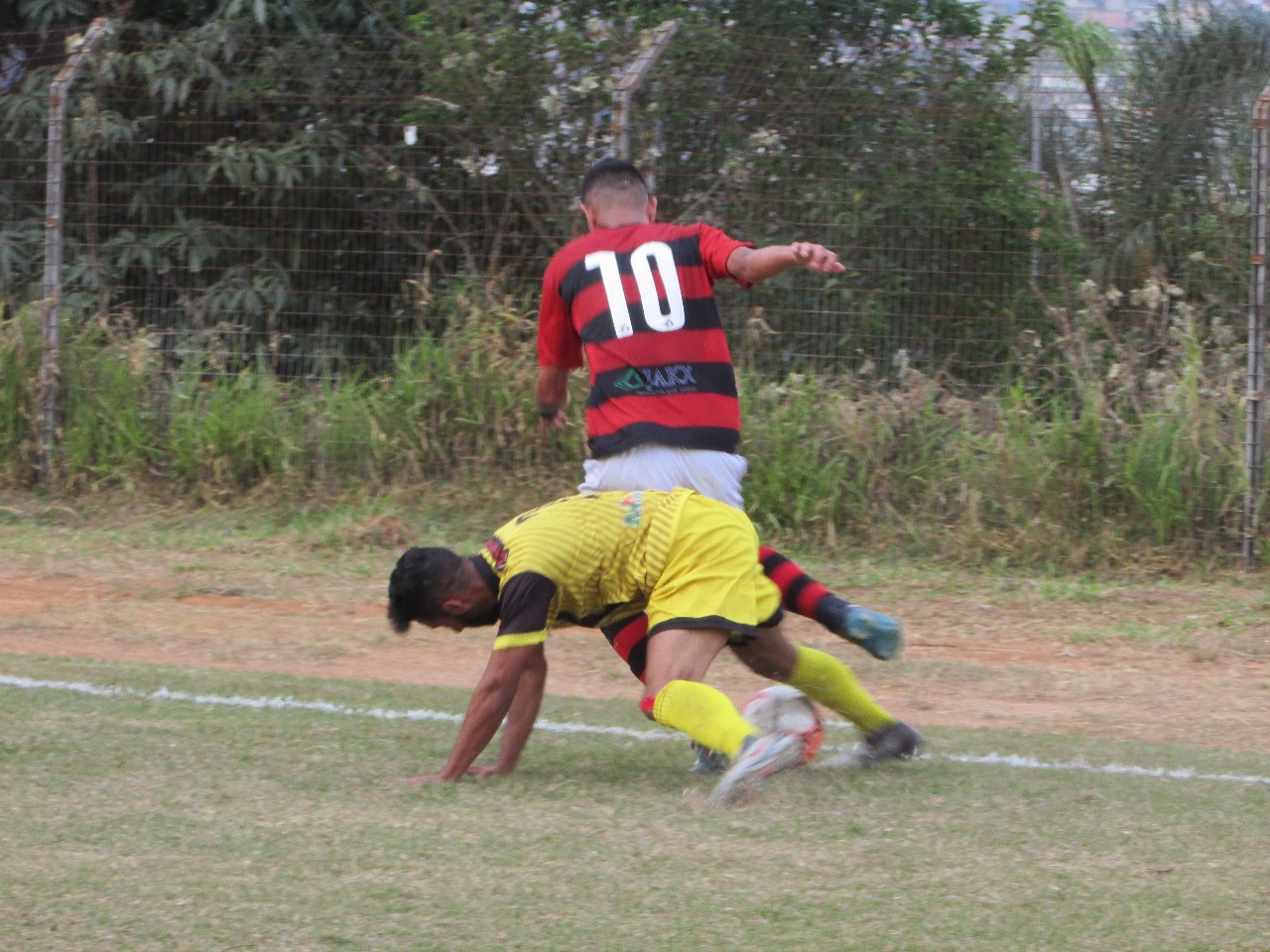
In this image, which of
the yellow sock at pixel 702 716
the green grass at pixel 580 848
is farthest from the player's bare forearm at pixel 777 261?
the green grass at pixel 580 848

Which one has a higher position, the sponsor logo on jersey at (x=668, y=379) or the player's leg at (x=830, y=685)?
the sponsor logo on jersey at (x=668, y=379)

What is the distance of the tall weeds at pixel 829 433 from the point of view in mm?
8703

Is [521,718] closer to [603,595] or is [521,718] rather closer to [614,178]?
[603,595]

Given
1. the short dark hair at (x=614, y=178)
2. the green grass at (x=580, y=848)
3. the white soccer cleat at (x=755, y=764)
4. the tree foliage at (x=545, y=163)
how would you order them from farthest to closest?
the tree foliage at (x=545, y=163)
the short dark hair at (x=614, y=178)
the white soccer cleat at (x=755, y=764)
the green grass at (x=580, y=848)

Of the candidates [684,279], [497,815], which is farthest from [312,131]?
[497,815]

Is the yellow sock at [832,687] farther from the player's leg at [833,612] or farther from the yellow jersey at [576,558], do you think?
the yellow jersey at [576,558]

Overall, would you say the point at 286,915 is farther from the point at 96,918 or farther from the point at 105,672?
the point at 105,672

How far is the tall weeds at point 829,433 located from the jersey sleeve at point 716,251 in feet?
13.6

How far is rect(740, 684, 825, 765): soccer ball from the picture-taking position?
4484mm

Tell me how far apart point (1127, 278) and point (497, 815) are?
642 cm

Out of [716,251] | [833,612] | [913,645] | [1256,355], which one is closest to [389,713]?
[833,612]

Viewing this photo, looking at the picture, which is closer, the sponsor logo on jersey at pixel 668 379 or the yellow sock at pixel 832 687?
the yellow sock at pixel 832 687

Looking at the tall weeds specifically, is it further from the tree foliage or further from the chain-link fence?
the tree foliage

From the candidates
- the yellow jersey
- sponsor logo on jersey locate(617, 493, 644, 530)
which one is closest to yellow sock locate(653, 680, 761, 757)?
the yellow jersey
